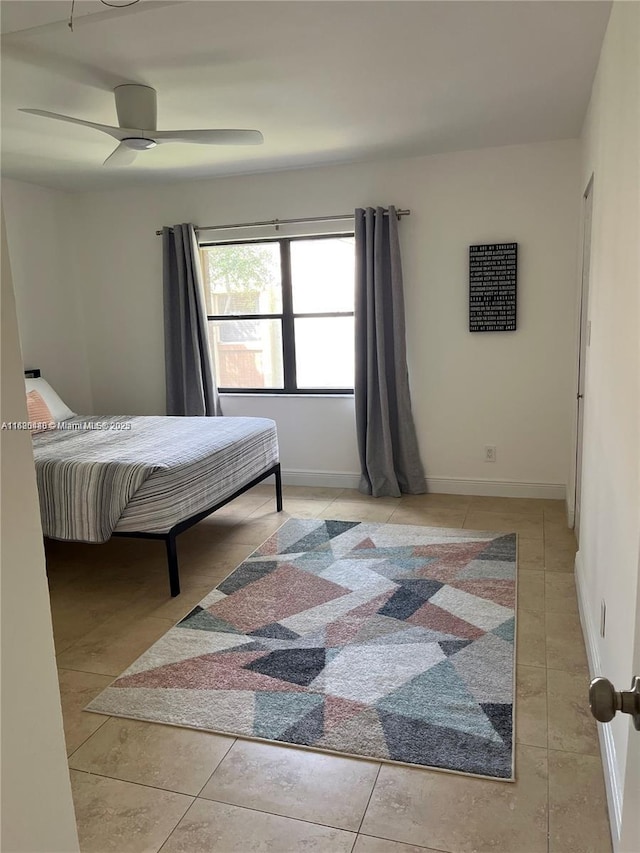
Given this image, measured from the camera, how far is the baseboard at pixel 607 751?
1650 millimetres

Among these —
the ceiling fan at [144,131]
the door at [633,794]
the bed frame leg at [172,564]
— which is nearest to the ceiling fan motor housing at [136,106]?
the ceiling fan at [144,131]

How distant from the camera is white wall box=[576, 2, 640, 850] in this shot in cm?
170

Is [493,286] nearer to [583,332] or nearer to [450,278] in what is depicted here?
[450,278]

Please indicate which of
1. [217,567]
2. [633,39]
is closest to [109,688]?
[217,567]

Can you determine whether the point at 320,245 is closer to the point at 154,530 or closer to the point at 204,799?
the point at 154,530

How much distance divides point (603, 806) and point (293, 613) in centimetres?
155

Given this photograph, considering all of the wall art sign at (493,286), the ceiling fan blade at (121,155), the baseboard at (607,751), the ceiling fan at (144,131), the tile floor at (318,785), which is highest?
the ceiling fan at (144,131)

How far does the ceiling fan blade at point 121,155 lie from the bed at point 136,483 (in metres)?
1.55

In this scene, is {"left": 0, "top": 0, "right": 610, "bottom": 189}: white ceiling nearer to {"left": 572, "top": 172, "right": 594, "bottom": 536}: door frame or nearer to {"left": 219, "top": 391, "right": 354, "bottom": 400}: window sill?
{"left": 572, "top": 172, "right": 594, "bottom": 536}: door frame

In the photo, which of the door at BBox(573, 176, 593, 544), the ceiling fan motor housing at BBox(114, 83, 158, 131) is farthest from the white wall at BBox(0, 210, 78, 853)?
the door at BBox(573, 176, 593, 544)

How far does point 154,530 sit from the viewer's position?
10.5ft

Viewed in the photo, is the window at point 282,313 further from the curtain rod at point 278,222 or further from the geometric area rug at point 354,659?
the geometric area rug at point 354,659

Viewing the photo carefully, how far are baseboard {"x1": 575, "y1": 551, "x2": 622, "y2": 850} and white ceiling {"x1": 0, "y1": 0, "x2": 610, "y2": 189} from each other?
2379mm

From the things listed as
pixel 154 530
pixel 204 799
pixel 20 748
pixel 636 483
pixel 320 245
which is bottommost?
pixel 204 799
